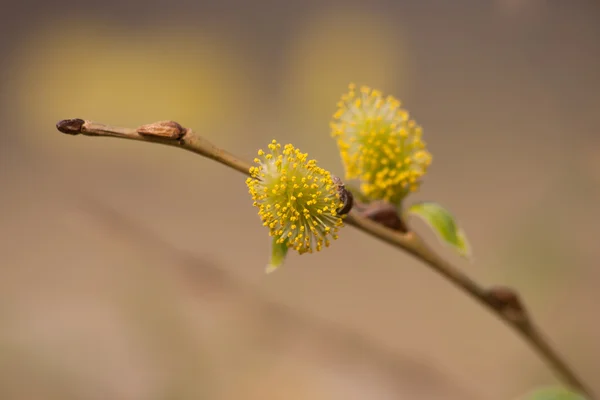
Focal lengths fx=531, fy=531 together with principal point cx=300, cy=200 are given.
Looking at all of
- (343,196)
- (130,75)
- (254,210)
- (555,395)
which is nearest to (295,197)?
(343,196)

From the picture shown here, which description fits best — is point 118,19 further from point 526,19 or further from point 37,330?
point 526,19

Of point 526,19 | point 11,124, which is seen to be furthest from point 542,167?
point 11,124

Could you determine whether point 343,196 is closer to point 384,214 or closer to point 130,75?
point 384,214

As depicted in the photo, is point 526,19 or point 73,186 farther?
point 73,186

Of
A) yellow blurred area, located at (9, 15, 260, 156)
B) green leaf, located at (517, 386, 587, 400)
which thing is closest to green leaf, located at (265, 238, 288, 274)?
green leaf, located at (517, 386, 587, 400)

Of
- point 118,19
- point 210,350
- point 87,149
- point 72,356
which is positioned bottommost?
point 72,356

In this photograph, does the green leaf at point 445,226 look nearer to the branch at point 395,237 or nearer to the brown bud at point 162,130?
the branch at point 395,237

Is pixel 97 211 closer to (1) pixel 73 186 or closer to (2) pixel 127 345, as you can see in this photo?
(1) pixel 73 186

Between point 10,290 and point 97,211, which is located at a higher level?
point 97,211
